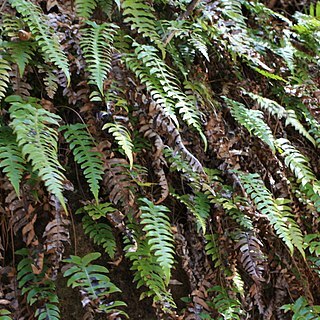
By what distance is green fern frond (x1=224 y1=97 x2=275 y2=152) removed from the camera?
2.52m

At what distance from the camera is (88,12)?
2.37 meters

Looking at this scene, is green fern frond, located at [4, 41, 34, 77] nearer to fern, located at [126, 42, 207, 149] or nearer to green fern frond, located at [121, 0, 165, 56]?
fern, located at [126, 42, 207, 149]

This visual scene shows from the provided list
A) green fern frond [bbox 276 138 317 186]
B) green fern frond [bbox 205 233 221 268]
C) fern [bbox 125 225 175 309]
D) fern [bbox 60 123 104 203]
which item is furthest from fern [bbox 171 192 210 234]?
green fern frond [bbox 276 138 317 186]

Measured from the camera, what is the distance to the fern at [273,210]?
2270 mm

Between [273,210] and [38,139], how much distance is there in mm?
1169

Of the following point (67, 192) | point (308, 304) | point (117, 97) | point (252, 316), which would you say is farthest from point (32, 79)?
point (308, 304)

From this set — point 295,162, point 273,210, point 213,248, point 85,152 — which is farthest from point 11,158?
point 295,162

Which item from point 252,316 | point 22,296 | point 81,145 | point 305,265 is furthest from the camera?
point 305,265

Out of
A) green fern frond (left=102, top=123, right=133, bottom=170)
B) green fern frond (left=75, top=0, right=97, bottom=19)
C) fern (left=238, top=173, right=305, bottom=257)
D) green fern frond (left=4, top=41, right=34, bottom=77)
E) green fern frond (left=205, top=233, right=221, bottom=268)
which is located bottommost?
green fern frond (left=205, top=233, right=221, bottom=268)

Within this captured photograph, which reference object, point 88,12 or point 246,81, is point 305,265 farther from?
point 88,12

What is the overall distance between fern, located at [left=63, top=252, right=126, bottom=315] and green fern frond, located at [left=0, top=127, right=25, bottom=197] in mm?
393

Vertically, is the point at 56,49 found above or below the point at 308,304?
above

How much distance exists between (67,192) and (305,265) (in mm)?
1300

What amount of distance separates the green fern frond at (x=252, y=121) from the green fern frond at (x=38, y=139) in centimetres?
105
